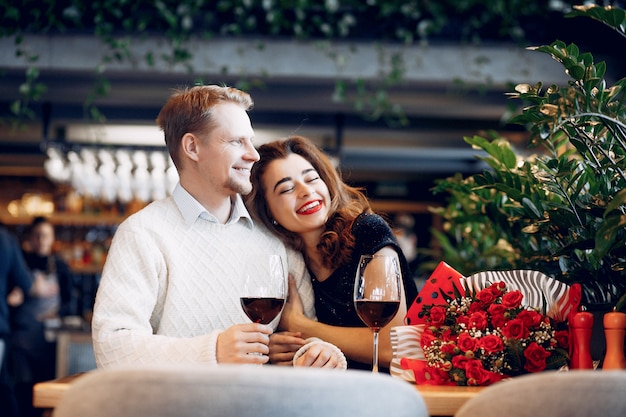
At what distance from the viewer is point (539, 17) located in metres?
4.56

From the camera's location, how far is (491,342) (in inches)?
63.2

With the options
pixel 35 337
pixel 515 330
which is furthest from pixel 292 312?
pixel 35 337

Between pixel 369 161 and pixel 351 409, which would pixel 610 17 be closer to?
pixel 351 409

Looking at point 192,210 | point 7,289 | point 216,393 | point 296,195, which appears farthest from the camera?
point 7,289

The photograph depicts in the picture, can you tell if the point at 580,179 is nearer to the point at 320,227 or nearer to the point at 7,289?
the point at 320,227

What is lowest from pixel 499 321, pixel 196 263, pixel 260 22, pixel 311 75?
pixel 499 321

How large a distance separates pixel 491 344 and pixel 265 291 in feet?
1.60

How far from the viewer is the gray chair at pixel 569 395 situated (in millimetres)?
1014

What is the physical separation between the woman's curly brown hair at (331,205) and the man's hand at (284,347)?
349 millimetres

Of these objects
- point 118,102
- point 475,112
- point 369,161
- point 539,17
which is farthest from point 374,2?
point 369,161

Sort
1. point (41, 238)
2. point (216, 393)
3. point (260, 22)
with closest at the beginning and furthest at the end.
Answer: point (216, 393)
point (260, 22)
point (41, 238)

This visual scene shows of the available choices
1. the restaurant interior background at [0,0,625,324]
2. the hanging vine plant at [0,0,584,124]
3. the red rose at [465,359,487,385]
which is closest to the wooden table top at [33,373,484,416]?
the red rose at [465,359,487,385]

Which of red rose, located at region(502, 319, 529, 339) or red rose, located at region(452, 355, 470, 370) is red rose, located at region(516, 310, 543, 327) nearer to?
red rose, located at region(502, 319, 529, 339)

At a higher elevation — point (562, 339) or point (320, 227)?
point (320, 227)
